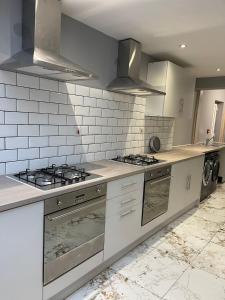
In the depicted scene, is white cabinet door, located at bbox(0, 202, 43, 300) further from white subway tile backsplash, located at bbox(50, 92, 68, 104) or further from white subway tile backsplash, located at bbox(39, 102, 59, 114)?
white subway tile backsplash, located at bbox(50, 92, 68, 104)

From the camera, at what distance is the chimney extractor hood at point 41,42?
1604mm

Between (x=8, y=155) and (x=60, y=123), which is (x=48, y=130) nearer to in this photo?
(x=60, y=123)

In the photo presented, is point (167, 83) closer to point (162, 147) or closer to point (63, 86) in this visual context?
point (162, 147)

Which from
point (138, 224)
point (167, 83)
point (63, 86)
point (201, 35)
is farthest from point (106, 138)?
point (201, 35)

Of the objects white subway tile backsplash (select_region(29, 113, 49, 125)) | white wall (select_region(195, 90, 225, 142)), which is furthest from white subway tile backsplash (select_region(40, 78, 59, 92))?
white wall (select_region(195, 90, 225, 142))

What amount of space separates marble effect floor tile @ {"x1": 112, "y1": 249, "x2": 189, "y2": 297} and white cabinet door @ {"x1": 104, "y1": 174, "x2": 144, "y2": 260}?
0.58 ft

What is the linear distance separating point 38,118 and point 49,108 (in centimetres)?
15

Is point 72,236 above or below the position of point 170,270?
above

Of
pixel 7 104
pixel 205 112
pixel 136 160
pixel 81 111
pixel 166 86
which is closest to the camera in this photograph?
pixel 7 104

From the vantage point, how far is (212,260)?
2.44m

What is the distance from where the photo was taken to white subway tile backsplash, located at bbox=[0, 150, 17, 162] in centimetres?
183

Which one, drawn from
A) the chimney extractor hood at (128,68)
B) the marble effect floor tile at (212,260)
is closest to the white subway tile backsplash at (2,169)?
the chimney extractor hood at (128,68)

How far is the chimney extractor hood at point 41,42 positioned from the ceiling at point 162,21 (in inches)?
8.9

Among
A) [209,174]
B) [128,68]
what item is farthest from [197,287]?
[209,174]
